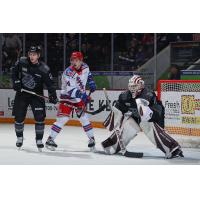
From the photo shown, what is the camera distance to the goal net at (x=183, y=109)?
6.71 meters

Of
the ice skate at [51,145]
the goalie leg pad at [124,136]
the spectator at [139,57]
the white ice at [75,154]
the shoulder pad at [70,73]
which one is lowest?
the white ice at [75,154]

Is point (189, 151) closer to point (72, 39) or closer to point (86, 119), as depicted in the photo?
point (86, 119)

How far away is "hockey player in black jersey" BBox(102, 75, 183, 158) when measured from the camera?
5613 millimetres

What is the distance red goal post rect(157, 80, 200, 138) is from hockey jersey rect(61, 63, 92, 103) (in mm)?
1369

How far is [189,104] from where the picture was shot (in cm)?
693

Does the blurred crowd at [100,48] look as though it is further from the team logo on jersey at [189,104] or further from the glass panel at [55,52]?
the team logo on jersey at [189,104]

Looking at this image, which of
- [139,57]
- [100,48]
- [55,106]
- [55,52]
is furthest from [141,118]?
[55,52]

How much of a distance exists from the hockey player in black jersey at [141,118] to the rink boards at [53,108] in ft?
10.3

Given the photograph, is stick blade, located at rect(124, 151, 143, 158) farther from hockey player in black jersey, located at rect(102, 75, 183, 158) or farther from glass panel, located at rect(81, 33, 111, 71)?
glass panel, located at rect(81, 33, 111, 71)

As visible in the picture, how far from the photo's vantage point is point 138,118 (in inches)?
228

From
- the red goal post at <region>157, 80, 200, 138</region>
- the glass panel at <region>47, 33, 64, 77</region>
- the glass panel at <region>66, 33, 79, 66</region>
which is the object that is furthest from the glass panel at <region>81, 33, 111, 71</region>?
the red goal post at <region>157, 80, 200, 138</region>

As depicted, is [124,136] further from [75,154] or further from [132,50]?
[132,50]

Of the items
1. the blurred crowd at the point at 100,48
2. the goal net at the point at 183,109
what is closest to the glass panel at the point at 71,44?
the blurred crowd at the point at 100,48

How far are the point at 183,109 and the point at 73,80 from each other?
164cm
